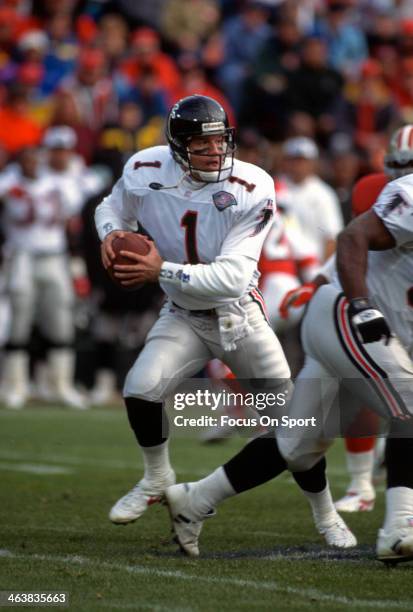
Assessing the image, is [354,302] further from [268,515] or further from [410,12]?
[410,12]

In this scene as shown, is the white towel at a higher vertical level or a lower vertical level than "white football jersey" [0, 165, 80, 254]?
higher

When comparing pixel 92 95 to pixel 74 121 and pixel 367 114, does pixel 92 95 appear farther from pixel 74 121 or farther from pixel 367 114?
pixel 367 114

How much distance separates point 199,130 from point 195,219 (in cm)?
33

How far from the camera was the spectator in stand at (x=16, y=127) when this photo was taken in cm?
1135

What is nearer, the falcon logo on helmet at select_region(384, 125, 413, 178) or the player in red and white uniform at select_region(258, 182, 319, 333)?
the falcon logo on helmet at select_region(384, 125, 413, 178)

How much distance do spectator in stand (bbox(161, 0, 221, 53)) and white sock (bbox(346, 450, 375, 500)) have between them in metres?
8.01

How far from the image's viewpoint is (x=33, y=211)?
33.8 feet

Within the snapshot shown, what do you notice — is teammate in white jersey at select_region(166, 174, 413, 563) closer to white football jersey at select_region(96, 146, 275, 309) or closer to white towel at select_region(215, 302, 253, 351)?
white towel at select_region(215, 302, 253, 351)

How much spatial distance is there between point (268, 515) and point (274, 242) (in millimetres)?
2847

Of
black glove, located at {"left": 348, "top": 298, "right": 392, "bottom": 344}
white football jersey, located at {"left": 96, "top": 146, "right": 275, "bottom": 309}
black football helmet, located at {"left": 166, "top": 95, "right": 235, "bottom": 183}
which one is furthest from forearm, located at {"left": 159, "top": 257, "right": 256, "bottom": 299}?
black glove, located at {"left": 348, "top": 298, "right": 392, "bottom": 344}

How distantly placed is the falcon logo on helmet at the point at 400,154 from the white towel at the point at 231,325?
3.19 feet

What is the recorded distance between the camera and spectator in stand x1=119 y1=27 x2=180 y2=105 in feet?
40.4

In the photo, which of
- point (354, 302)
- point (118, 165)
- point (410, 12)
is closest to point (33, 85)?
point (118, 165)

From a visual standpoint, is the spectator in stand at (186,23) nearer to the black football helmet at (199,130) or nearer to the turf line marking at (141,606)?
the black football helmet at (199,130)
